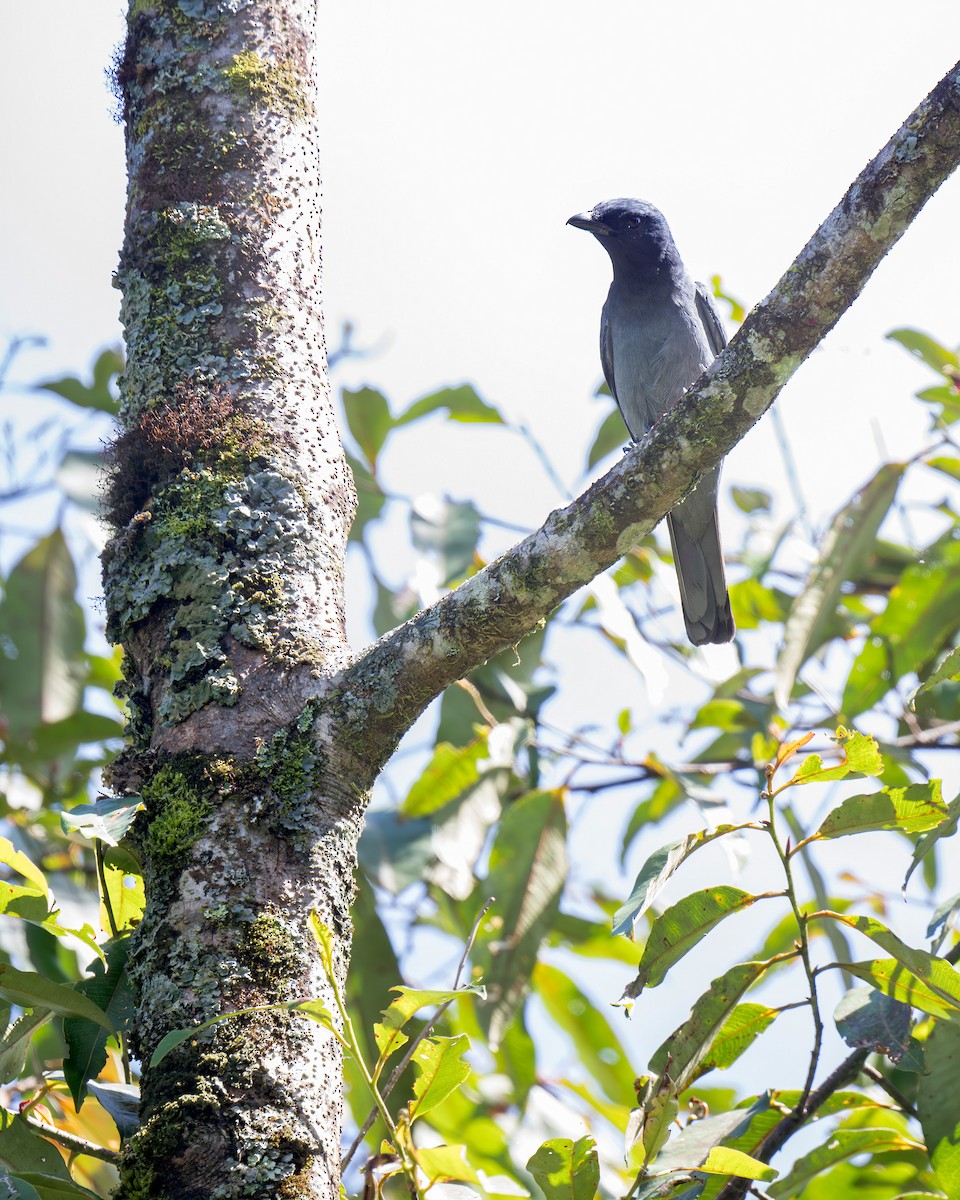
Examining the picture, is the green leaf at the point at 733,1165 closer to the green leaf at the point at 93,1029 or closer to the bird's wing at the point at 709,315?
the green leaf at the point at 93,1029

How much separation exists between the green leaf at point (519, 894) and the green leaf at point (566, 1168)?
155 cm

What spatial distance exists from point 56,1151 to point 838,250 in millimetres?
2100

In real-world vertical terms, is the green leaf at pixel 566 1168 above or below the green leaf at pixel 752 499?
below

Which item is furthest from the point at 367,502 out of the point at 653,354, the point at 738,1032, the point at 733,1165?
the point at 733,1165

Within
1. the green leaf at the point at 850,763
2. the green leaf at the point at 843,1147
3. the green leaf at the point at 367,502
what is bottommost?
the green leaf at the point at 843,1147

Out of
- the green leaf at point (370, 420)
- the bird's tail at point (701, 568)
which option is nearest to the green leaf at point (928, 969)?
the bird's tail at point (701, 568)

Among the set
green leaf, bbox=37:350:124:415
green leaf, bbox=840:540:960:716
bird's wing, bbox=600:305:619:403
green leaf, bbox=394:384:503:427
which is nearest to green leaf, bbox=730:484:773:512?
bird's wing, bbox=600:305:619:403

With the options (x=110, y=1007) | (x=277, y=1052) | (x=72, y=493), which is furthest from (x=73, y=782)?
(x=277, y=1052)

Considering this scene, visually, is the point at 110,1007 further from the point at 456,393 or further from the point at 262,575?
the point at 456,393

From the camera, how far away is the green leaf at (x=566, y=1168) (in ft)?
6.07

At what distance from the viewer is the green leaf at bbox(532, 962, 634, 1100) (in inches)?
168

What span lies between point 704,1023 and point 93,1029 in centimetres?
117

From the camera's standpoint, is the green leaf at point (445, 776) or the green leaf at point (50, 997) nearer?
the green leaf at point (50, 997)

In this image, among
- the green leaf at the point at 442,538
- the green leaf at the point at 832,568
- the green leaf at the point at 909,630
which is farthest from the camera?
the green leaf at the point at 909,630
